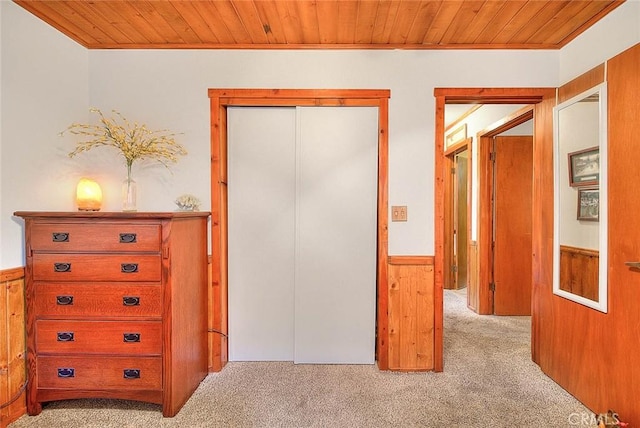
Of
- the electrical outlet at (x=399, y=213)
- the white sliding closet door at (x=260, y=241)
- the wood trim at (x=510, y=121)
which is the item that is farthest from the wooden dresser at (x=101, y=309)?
the wood trim at (x=510, y=121)

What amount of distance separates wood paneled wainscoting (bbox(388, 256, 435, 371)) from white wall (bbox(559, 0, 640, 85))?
1670mm

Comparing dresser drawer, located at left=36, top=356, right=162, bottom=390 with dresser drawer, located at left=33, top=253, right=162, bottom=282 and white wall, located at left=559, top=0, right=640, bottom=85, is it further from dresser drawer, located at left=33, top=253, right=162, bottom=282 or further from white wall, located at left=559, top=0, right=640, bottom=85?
white wall, located at left=559, top=0, right=640, bottom=85

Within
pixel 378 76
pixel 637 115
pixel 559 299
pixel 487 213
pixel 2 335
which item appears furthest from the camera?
pixel 487 213

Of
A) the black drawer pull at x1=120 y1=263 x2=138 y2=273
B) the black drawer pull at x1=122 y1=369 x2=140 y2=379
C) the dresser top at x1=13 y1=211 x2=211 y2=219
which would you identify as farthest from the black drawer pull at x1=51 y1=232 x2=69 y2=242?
the black drawer pull at x1=122 y1=369 x2=140 y2=379

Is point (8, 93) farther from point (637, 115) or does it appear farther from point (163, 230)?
point (637, 115)

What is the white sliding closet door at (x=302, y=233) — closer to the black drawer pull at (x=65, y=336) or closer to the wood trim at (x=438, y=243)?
the wood trim at (x=438, y=243)

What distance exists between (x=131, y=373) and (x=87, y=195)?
122 cm

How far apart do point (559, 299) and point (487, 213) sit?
1663 millimetres

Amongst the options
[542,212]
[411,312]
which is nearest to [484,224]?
[542,212]

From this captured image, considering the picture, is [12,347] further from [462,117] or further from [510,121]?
[462,117]

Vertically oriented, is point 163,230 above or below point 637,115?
below

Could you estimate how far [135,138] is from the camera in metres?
2.35

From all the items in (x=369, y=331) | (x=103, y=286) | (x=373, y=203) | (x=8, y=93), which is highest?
(x=8, y=93)

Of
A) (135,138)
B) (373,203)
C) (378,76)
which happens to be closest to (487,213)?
(373,203)
